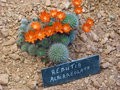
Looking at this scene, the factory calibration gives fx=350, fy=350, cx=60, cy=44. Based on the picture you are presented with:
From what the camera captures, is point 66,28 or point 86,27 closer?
point 66,28

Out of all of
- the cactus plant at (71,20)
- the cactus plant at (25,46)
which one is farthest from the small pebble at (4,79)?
the cactus plant at (71,20)

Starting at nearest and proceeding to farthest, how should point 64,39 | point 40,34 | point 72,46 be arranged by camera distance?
point 40,34
point 64,39
point 72,46

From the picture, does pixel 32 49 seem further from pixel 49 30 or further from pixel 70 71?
pixel 70 71

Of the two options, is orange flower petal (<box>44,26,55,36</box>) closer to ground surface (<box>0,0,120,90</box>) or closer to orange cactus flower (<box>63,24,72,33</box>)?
orange cactus flower (<box>63,24,72,33</box>)

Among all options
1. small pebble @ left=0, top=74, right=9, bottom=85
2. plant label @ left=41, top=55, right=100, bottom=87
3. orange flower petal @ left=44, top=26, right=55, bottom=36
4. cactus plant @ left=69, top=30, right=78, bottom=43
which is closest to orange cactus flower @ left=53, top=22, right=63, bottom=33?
orange flower petal @ left=44, top=26, right=55, bottom=36

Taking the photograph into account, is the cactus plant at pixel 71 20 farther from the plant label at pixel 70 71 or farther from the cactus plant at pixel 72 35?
the plant label at pixel 70 71

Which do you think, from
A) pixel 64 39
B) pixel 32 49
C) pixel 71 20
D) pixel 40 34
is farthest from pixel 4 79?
pixel 71 20

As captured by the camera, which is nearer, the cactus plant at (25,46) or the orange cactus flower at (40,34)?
the orange cactus flower at (40,34)

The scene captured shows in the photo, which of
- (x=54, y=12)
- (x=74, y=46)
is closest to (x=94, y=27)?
(x=74, y=46)
